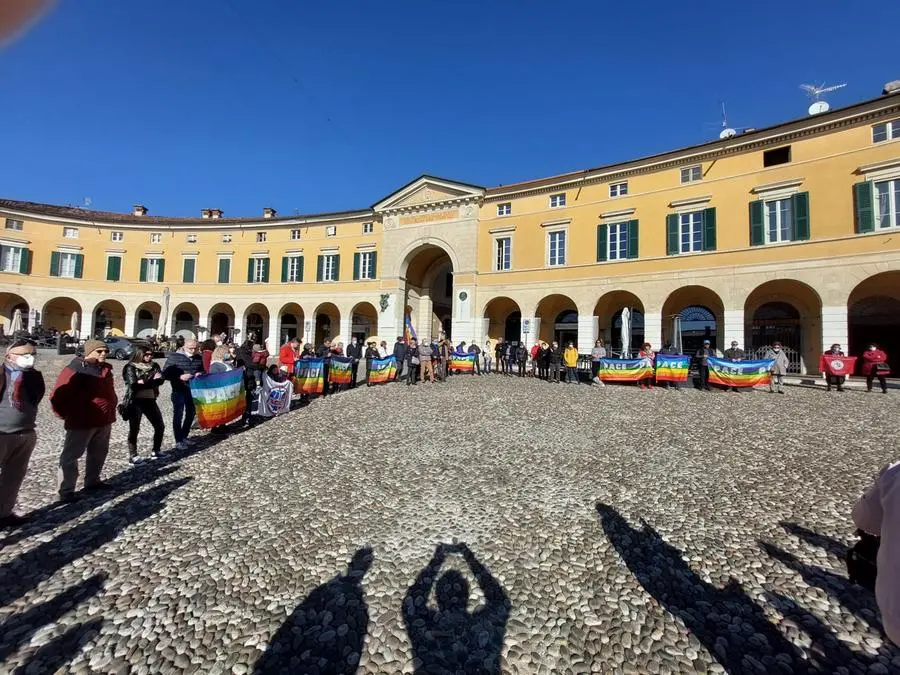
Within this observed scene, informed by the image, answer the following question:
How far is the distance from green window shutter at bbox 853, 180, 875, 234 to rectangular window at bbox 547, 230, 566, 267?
1180cm

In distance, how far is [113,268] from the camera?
30469 mm

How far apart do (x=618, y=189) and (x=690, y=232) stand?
4.39m

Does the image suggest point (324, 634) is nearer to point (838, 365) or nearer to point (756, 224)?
point (838, 365)

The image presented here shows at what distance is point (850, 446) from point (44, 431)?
14.3 metres

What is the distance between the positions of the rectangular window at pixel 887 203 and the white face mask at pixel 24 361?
24018 millimetres

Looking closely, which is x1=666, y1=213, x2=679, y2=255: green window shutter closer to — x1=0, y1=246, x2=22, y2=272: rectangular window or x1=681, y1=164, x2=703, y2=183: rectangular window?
x1=681, y1=164, x2=703, y2=183: rectangular window

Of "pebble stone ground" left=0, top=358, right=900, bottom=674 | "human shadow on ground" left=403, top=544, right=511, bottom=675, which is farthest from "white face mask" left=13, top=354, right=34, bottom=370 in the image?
"human shadow on ground" left=403, top=544, right=511, bottom=675

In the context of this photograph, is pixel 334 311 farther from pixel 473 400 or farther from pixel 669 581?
pixel 669 581

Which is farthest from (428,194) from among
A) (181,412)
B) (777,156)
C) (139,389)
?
(139,389)

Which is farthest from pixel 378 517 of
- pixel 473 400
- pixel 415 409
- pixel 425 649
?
pixel 473 400

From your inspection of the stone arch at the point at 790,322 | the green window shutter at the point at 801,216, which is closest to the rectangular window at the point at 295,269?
the stone arch at the point at 790,322

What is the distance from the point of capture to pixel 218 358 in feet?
22.7

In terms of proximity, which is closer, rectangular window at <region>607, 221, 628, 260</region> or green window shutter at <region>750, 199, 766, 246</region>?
green window shutter at <region>750, 199, 766, 246</region>

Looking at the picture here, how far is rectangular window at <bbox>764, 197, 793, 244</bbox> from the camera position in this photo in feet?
55.1
